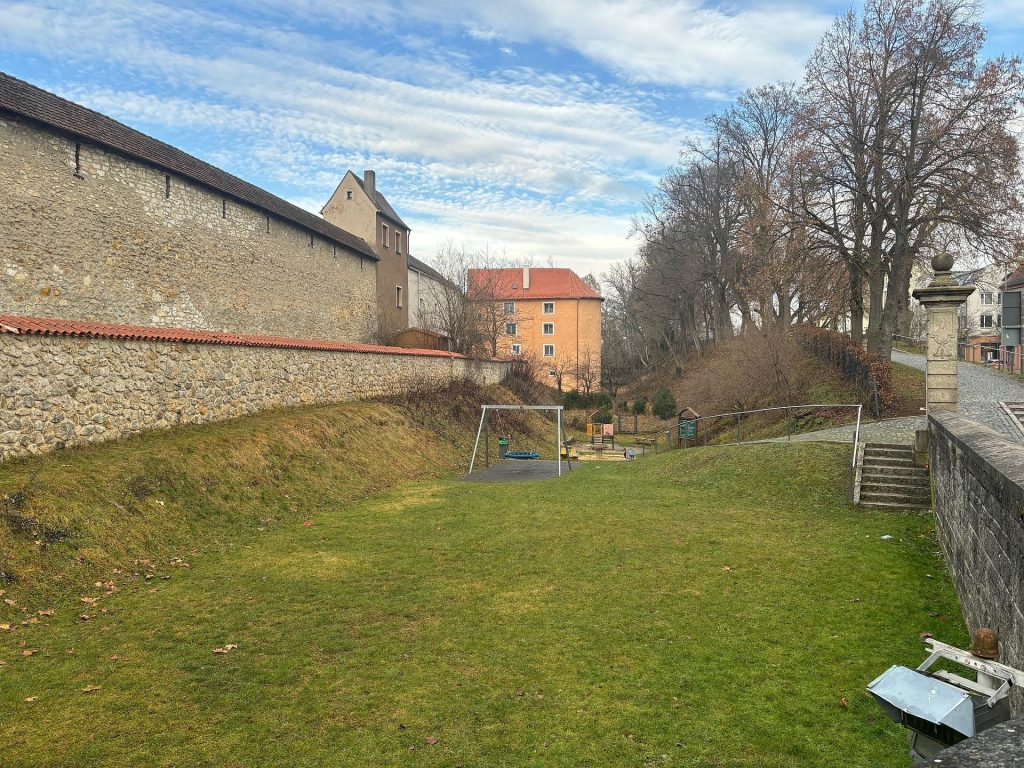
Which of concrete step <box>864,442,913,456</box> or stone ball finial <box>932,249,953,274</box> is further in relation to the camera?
concrete step <box>864,442,913,456</box>

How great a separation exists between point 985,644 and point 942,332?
9.69 meters

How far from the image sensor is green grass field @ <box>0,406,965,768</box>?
4.20 metres

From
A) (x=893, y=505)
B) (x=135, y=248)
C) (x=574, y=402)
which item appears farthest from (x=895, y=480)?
(x=574, y=402)

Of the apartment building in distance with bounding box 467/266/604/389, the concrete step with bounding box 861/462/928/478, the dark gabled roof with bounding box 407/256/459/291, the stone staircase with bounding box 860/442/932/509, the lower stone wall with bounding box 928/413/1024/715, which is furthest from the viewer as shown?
the apartment building in distance with bounding box 467/266/604/389

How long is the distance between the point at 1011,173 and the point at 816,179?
16.9 ft

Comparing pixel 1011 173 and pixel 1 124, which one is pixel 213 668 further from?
pixel 1011 173

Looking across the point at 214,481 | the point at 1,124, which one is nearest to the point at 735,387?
the point at 214,481

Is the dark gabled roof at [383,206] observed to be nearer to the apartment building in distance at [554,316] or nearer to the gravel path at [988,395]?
the apartment building in distance at [554,316]

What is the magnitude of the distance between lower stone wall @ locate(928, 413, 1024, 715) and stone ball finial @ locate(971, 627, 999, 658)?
767 mm

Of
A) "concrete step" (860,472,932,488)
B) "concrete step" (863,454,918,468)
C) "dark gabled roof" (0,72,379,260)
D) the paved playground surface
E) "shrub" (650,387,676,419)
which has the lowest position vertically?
the paved playground surface

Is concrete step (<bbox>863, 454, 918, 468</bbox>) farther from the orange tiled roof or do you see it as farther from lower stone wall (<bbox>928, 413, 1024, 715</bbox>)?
the orange tiled roof

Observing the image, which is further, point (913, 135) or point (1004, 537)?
point (913, 135)

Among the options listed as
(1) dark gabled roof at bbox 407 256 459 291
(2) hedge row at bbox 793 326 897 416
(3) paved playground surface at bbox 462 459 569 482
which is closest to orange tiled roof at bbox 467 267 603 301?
(1) dark gabled roof at bbox 407 256 459 291

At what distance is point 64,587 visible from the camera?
23.1 ft
